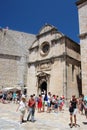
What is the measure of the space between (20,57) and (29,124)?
2509 cm

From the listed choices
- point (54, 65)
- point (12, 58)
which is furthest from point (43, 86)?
point (12, 58)

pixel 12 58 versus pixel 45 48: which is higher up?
pixel 12 58

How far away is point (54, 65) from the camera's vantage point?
2125 cm

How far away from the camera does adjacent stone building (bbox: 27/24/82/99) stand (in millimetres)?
19984

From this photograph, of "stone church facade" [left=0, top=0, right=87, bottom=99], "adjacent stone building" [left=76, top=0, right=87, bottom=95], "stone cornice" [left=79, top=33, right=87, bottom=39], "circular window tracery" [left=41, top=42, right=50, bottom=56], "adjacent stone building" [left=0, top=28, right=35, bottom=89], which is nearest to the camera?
"adjacent stone building" [left=76, top=0, right=87, bottom=95]

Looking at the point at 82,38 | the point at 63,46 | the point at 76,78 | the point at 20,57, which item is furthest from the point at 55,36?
the point at 20,57

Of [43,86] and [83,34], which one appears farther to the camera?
[43,86]

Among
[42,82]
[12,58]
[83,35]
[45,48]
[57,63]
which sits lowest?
[42,82]

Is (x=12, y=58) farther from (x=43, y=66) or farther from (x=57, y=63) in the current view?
(x=57, y=63)

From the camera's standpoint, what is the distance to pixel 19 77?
107ft

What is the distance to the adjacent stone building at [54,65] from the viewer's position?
20.0 metres

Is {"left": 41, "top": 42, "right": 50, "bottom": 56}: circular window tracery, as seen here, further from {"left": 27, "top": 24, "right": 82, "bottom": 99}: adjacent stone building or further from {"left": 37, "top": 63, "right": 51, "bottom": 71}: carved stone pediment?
{"left": 37, "top": 63, "right": 51, "bottom": 71}: carved stone pediment

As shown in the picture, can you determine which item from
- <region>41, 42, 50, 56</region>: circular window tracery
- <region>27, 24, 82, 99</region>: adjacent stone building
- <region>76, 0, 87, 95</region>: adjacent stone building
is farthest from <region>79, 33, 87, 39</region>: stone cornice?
<region>41, 42, 50, 56</region>: circular window tracery

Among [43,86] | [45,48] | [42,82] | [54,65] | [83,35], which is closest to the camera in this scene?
[83,35]
